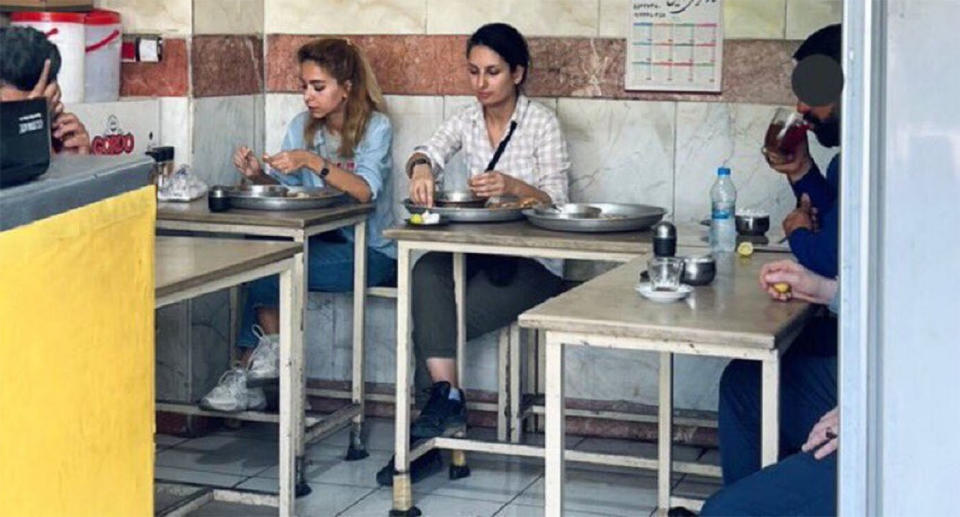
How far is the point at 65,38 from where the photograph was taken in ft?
17.4

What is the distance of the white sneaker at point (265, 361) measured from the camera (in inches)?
210

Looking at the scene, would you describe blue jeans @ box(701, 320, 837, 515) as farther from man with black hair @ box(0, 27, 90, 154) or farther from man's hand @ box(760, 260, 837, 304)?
man with black hair @ box(0, 27, 90, 154)

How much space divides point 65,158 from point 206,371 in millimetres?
3387

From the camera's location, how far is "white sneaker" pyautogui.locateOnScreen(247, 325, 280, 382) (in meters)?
5.32

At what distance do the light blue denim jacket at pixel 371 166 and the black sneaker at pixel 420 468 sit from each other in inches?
31.5

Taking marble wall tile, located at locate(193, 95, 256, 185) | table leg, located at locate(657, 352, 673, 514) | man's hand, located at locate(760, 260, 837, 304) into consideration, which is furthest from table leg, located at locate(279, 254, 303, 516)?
man's hand, located at locate(760, 260, 837, 304)

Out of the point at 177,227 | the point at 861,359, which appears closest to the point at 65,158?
the point at 861,359

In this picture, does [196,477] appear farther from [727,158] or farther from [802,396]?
[802,396]

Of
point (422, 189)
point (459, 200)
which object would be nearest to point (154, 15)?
point (422, 189)

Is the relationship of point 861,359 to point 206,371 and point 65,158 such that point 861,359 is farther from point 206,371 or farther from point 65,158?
point 206,371

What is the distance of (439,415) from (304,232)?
750 mm

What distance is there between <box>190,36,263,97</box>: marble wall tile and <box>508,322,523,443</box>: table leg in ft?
4.72

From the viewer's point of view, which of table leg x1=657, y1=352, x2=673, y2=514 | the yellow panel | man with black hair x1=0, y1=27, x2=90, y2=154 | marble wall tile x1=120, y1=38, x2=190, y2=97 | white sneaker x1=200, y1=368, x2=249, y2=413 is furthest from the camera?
marble wall tile x1=120, y1=38, x2=190, y2=97

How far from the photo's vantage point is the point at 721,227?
4.57 metres
